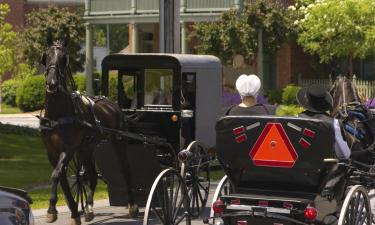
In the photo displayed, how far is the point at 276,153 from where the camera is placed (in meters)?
7.80

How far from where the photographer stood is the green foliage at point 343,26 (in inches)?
1296

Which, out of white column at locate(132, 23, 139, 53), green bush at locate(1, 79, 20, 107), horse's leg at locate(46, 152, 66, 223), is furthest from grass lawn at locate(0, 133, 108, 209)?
green bush at locate(1, 79, 20, 107)

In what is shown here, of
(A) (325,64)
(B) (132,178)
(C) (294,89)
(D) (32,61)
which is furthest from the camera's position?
(D) (32,61)

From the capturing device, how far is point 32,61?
1847 inches

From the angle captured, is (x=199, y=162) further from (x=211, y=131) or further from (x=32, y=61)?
(x=32, y=61)

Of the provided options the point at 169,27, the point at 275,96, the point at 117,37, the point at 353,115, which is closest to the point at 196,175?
the point at 353,115

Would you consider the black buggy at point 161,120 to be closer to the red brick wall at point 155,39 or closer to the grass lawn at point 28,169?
the grass lawn at point 28,169

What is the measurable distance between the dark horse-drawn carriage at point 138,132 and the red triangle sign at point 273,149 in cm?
118

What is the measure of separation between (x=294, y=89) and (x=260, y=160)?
29.1m

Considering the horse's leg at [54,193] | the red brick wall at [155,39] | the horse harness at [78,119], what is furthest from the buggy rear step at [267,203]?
the red brick wall at [155,39]

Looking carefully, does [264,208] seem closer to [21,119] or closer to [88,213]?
[88,213]

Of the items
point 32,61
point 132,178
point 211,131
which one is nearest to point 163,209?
point 132,178

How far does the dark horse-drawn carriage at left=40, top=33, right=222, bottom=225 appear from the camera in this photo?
10250 mm

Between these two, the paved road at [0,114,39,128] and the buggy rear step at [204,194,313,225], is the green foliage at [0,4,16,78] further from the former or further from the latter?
the buggy rear step at [204,194,313,225]
